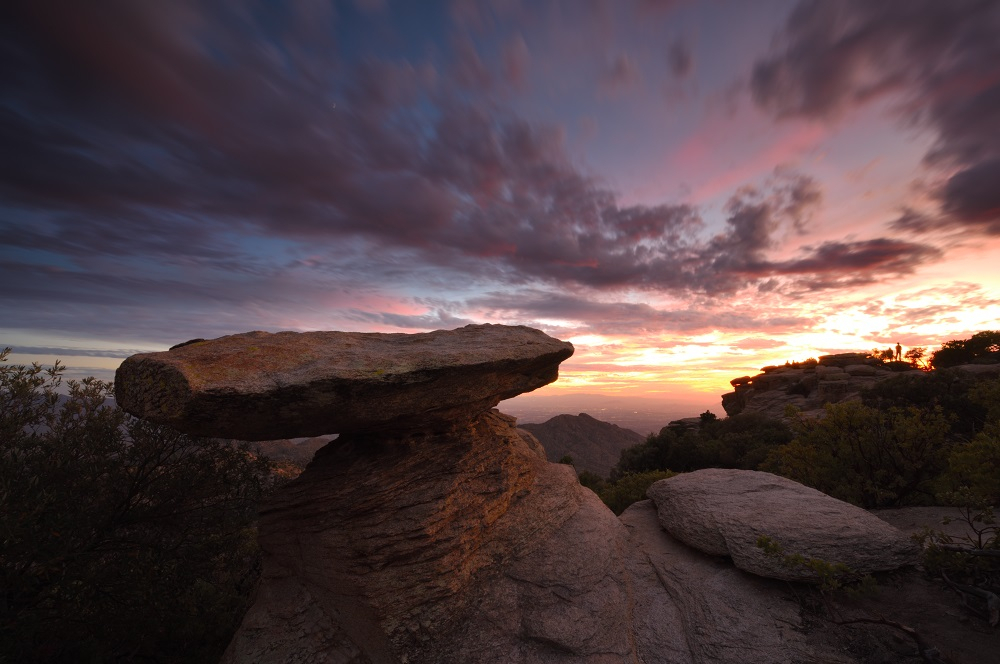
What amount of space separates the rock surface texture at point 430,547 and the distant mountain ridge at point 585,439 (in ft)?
274

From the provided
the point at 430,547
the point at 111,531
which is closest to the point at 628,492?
the point at 430,547

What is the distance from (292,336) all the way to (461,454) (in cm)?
531

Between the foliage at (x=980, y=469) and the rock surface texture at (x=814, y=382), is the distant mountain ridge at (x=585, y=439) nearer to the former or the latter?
the rock surface texture at (x=814, y=382)

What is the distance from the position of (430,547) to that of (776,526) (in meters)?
8.36

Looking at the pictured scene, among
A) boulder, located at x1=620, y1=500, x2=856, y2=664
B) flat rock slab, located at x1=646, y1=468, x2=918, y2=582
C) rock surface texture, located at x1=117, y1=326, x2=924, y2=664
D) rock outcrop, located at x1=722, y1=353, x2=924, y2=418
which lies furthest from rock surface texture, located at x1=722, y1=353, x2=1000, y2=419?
rock surface texture, located at x1=117, y1=326, x2=924, y2=664

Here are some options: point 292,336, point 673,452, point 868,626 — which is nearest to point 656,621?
point 868,626

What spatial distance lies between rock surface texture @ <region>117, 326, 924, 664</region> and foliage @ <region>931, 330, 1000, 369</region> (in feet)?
207

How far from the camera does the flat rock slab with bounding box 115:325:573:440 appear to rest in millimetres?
6801

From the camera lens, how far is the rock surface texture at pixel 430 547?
762 cm

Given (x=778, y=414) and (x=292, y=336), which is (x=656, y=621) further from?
(x=778, y=414)

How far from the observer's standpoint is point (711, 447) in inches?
1518

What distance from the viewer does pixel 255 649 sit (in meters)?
8.43

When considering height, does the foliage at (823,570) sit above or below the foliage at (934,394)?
below

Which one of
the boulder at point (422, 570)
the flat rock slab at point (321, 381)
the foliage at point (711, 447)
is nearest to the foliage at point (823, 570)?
the boulder at point (422, 570)
